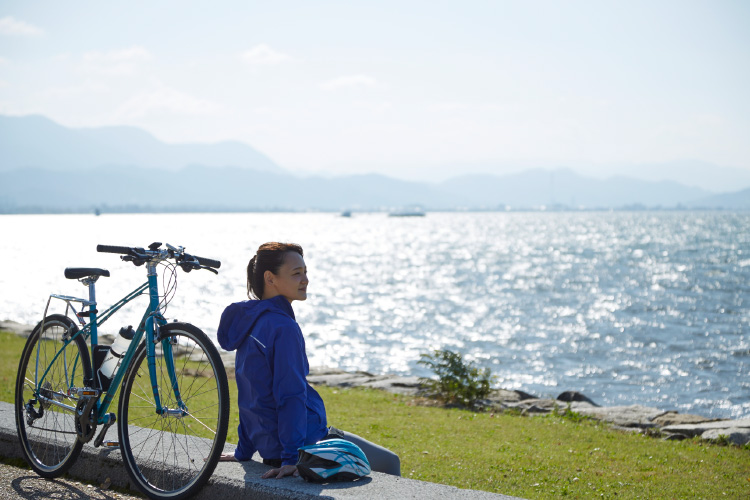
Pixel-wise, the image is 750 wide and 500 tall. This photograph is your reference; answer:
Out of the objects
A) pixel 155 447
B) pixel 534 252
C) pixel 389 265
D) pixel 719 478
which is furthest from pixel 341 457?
pixel 534 252

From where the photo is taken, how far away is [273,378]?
383cm

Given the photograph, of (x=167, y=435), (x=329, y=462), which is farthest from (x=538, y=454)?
(x=167, y=435)

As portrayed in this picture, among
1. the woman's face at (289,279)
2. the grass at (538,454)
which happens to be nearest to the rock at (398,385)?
the grass at (538,454)

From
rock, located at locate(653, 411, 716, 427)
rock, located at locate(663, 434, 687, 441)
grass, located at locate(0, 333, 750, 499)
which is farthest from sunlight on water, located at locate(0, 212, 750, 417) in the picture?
rock, located at locate(663, 434, 687, 441)

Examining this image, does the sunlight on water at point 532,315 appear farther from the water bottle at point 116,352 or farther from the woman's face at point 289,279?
the woman's face at point 289,279

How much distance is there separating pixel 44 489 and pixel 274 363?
189cm

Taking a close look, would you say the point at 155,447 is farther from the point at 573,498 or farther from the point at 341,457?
the point at 573,498

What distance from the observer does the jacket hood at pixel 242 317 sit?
390 centimetres

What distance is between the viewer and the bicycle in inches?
155

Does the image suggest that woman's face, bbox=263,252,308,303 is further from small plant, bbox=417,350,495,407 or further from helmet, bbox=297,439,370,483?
small plant, bbox=417,350,495,407

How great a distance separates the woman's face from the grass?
9.54 ft

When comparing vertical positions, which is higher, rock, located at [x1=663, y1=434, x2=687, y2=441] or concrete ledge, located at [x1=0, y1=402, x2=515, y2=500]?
concrete ledge, located at [x1=0, y1=402, x2=515, y2=500]

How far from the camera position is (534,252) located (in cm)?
8612

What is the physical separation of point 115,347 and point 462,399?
787cm
